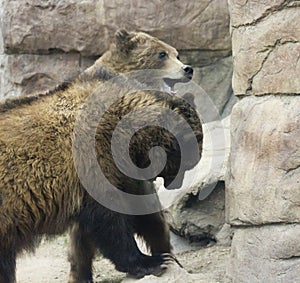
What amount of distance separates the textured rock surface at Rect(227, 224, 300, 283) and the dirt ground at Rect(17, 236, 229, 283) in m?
0.37

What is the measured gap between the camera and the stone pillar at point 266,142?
356 centimetres

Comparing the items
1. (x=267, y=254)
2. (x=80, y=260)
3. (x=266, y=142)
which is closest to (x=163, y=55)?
(x=80, y=260)

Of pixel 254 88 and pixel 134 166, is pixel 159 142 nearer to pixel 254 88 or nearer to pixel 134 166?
pixel 134 166

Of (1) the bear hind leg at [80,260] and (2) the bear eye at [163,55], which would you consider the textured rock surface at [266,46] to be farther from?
(2) the bear eye at [163,55]

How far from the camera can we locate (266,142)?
12.0 ft

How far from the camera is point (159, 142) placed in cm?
433

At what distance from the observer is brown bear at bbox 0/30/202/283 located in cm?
415

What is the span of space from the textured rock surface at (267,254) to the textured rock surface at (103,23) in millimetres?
2293

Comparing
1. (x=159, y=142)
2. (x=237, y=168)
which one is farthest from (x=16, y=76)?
(x=237, y=168)

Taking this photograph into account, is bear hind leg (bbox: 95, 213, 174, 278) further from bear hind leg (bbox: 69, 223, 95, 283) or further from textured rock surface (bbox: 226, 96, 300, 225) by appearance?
textured rock surface (bbox: 226, 96, 300, 225)

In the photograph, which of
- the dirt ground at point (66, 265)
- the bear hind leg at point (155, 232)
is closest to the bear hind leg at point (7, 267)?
the dirt ground at point (66, 265)

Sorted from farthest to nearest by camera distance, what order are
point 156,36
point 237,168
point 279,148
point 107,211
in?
point 156,36
point 107,211
point 237,168
point 279,148

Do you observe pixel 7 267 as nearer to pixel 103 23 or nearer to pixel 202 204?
pixel 202 204

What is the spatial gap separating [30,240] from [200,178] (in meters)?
1.31
